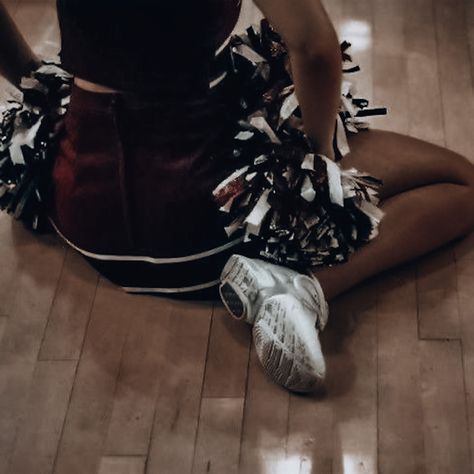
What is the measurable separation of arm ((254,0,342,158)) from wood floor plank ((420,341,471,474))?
0.47 meters

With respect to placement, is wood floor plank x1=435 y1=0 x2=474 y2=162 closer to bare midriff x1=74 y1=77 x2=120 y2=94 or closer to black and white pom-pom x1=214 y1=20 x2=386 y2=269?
black and white pom-pom x1=214 y1=20 x2=386 y2=269

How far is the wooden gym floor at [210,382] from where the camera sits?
1.44m

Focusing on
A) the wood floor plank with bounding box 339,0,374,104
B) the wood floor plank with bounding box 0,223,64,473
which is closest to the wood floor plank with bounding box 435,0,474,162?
the wood floor plank with bounding box 339,0,374,104

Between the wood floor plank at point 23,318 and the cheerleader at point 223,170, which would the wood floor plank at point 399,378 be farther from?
the wood floor plank at point 23,318

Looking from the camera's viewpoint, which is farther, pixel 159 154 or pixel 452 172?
pixel 452 172

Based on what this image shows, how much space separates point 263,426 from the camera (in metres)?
1.48

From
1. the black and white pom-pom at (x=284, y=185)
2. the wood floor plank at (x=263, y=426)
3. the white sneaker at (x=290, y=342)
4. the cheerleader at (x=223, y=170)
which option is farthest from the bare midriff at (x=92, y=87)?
the wood floor plank at (x=263, y=426)

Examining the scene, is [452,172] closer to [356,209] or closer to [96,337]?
[356,209]

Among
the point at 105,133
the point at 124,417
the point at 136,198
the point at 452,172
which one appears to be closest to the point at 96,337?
the point at 124,417

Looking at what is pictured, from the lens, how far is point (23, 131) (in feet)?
5.48

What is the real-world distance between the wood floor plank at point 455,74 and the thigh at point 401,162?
22 centimetres

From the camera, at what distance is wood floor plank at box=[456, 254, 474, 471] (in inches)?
58.1

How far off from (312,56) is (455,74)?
3.35ft

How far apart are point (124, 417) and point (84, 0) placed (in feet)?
2.46
